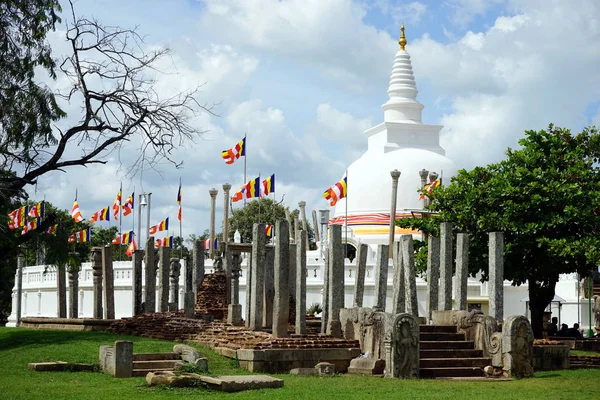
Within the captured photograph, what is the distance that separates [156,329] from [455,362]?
8450mm

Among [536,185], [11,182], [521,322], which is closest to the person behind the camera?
[521,322]

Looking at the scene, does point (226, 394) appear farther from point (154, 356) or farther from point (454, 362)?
point (454, 362)

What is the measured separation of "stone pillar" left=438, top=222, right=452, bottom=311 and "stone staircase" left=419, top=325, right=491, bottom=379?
1683 mm

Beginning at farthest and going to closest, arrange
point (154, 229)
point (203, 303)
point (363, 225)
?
point (363, 225), point (154, 229), point (203, 303)

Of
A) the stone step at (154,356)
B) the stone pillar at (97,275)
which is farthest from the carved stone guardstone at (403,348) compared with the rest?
the stone pillar at (97,275)

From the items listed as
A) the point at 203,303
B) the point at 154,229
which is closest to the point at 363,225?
the point at 154,229

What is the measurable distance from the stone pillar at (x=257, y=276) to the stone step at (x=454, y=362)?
416 cm

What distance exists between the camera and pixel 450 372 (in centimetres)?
1967

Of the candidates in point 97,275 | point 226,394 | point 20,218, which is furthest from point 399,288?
point 20,218

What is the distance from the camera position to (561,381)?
1852 centimetres

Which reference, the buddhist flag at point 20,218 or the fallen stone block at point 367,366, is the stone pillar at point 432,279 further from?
the buddhist flag at point 20,218

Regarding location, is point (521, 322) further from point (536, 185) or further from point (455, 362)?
point (536, 185)

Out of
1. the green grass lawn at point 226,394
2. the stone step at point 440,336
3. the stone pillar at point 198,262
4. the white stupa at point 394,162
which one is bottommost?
the green grass lawn at point 226,394

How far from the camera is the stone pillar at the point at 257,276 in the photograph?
70.5ft
